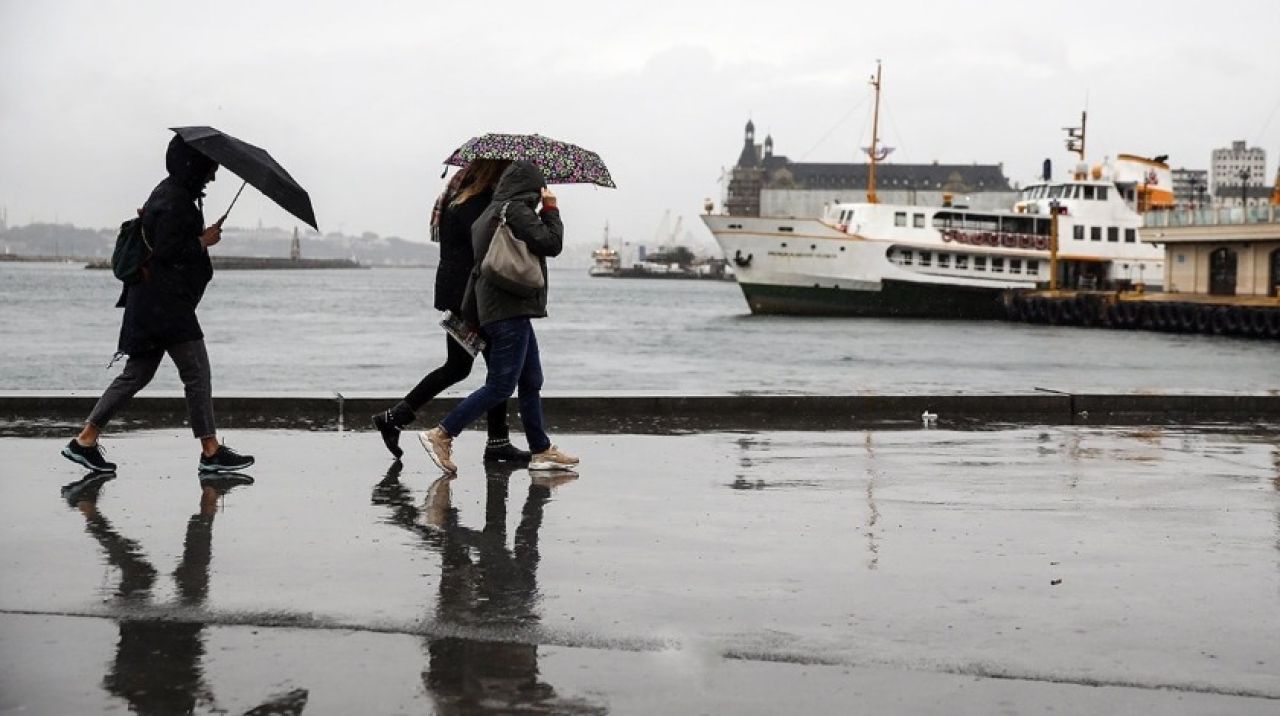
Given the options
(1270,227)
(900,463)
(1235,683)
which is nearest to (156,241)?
(900,463)

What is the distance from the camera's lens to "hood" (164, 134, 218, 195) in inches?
300

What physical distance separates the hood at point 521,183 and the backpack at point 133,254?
5.60 feet

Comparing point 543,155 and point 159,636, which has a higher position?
point 543,155

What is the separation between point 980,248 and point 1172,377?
111ft

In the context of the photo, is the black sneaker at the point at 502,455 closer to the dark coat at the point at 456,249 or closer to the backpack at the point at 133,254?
the dark coat at the point at 456,249

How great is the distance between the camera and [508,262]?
7.69m

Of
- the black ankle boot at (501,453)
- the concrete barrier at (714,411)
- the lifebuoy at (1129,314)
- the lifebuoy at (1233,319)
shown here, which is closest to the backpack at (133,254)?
the black ankle boot at (501,453)

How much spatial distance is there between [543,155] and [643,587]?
133 inches

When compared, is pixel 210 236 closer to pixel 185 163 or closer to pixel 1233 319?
pixel 185 163

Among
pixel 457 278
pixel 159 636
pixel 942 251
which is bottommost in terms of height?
pixel 159 636

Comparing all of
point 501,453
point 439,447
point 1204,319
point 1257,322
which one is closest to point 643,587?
point 439,447

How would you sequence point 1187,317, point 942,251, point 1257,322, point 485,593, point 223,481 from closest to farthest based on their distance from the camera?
point 485,593, point 223,481, point 1257,322, point 1187,317, point 942,251

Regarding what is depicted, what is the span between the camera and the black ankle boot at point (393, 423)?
8242 mm

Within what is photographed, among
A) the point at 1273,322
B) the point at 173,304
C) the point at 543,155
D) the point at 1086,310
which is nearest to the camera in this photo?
the point at 173,304
